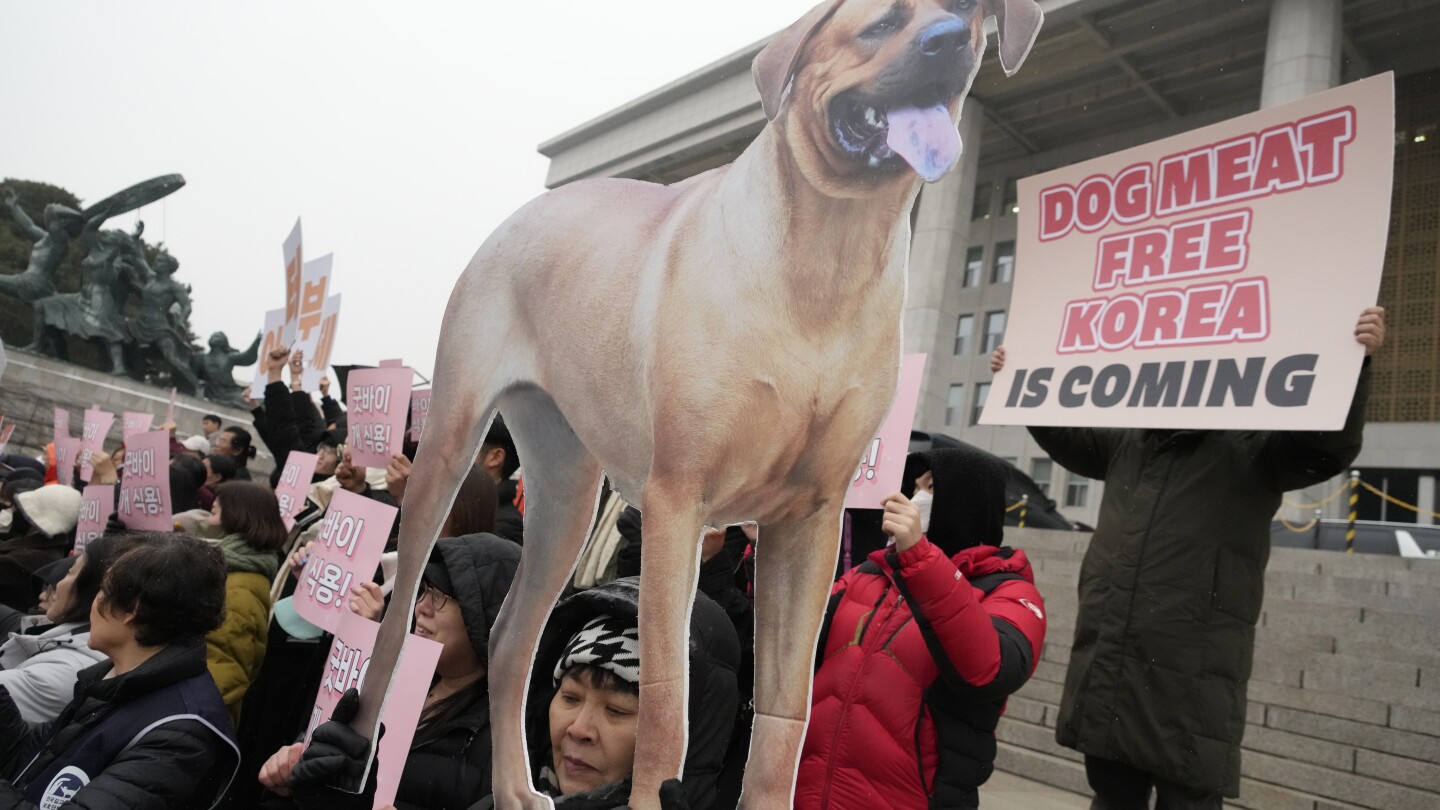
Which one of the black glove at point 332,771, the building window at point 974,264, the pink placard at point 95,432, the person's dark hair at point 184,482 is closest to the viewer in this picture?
the black glove at point 332,771

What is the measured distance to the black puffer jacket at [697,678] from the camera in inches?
69.7

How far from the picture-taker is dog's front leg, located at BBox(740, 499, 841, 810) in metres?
1.68

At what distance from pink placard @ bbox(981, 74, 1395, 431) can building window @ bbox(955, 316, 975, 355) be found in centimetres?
1859

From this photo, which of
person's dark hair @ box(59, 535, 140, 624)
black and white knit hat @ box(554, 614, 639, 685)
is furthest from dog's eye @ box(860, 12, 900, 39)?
person's dark hair @ box(59, 535, 140, 624)

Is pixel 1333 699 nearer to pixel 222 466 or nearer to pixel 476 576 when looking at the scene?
pixel 476 576

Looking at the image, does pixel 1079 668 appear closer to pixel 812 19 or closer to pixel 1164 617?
pixel 1164 617

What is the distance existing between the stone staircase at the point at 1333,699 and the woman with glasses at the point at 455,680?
4139 mm

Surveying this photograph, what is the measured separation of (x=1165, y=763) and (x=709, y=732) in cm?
144

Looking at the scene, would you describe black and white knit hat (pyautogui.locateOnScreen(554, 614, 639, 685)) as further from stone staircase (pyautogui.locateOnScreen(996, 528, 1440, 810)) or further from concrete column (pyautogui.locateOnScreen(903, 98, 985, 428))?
concrete column (pyautogui.locateOnScreen(903, 98, 985, 428))

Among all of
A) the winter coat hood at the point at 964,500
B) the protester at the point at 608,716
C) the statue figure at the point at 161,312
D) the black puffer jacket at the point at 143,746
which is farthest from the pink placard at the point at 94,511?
the statue figure at the point at 161,312

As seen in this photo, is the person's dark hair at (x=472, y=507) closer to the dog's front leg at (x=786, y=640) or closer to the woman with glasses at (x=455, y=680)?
the woman with glasses at (x=455, y=680)

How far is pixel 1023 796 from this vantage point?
5.03 metres

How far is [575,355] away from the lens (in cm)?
185

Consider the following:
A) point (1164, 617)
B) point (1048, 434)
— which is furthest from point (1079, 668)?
point (1048, 434)
